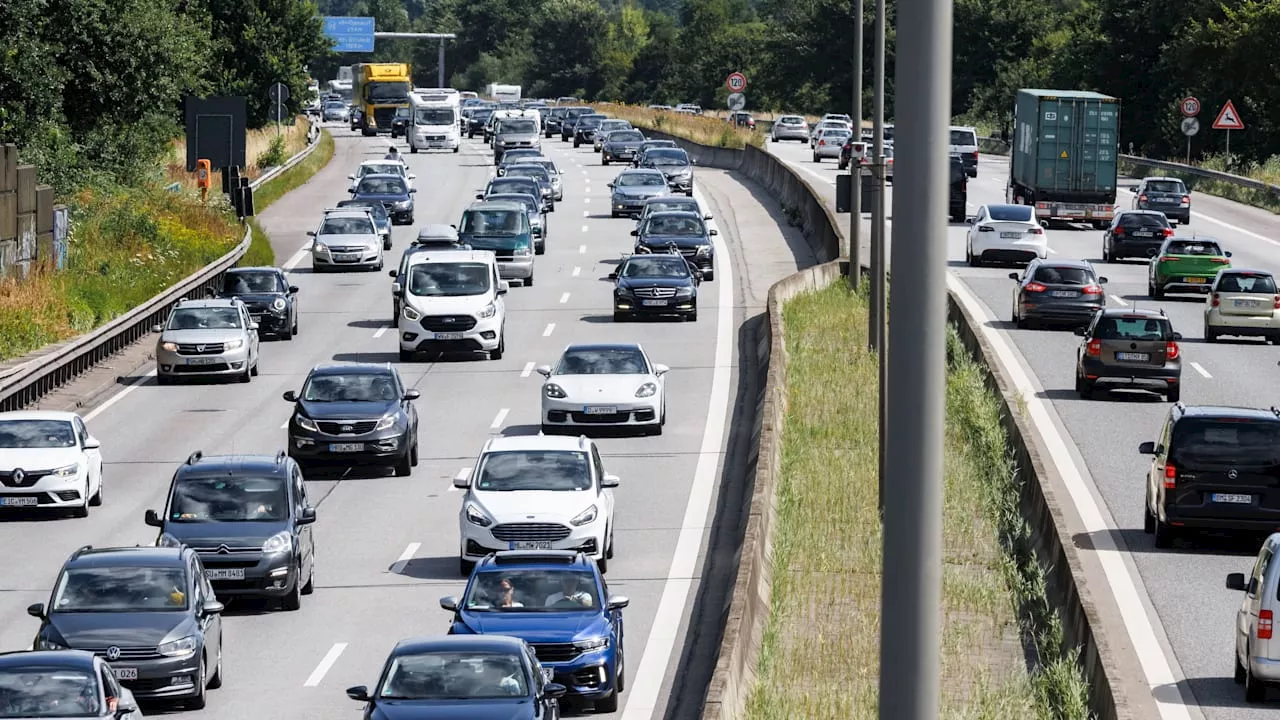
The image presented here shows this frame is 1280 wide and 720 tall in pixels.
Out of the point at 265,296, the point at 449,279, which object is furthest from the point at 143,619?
the point at 265,296

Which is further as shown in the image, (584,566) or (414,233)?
(414,233)

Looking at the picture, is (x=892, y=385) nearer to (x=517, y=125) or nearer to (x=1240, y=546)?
(x=1240, y=546)

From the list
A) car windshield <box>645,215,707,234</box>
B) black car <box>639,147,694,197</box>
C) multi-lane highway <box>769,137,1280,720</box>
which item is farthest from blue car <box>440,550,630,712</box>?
black car <box>639,147,694,197</box>

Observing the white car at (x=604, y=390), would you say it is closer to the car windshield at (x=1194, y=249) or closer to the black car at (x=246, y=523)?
the black car at (x=246, y=523)

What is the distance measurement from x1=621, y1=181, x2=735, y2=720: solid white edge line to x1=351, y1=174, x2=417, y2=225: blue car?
899 inches

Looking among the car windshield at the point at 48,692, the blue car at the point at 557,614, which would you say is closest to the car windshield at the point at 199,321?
the blue car at the point at 557,614

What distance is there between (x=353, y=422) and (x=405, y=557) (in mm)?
5058

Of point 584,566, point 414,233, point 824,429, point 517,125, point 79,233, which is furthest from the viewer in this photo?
point 517,125

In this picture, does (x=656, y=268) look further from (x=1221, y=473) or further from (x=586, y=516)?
(x=1221, y=473)

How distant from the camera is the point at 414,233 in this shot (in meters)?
64.8

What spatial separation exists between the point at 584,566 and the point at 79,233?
36.8m

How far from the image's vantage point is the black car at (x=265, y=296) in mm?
44719

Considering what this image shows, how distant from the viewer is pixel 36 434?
27844mm

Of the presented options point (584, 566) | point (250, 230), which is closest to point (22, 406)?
point (584, 566)
